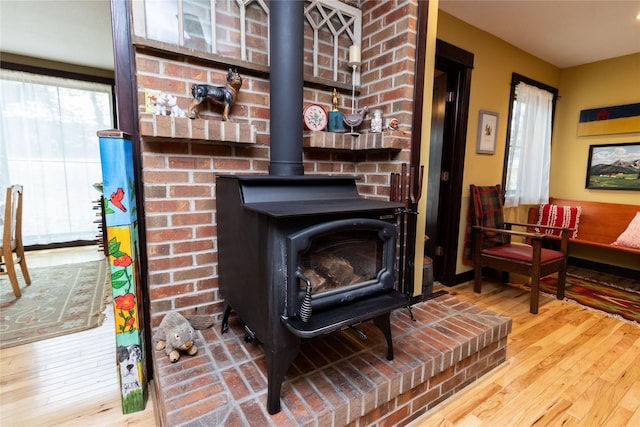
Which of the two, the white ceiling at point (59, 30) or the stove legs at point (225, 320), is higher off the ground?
the white ceiling at point (59, 30)

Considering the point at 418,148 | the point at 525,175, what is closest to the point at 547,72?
the point at 525,175

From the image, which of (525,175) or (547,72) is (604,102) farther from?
(525,175)

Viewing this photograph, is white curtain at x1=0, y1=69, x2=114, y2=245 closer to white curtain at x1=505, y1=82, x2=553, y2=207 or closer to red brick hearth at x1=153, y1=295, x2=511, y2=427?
red brick hearth at x1=153, y1=295, x2=511, y2=427

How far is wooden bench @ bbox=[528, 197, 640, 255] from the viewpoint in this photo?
3.12 m

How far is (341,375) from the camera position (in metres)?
1.23

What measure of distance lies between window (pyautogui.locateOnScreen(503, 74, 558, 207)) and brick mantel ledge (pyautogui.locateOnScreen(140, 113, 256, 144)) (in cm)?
295

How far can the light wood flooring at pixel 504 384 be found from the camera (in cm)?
132

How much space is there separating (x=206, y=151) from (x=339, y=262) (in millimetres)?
857

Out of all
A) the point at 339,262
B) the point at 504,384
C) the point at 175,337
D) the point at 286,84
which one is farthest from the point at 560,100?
the point at 175,337

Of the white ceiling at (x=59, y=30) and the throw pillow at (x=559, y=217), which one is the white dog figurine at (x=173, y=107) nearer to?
the white ceiling at (x=59, y=30)

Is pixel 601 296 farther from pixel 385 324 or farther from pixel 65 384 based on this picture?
pixel 65 384

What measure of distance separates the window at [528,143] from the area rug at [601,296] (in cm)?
94

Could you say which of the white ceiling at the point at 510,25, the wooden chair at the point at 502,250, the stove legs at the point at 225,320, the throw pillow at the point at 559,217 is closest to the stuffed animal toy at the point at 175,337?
the stove legs at the point at 225,320

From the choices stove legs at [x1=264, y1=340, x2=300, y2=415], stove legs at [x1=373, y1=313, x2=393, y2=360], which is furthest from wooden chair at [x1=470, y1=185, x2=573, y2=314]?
stove legs at [x1=264, y1=340, x2=300, y2=415]
